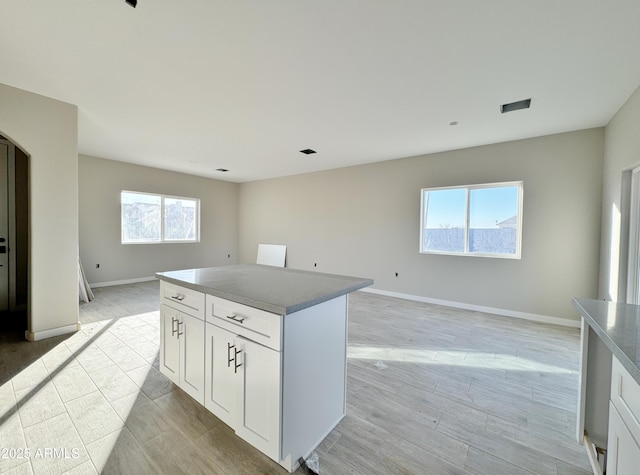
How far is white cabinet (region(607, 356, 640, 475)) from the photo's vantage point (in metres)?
0.86

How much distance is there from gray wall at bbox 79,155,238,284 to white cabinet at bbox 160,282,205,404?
4.82 metres

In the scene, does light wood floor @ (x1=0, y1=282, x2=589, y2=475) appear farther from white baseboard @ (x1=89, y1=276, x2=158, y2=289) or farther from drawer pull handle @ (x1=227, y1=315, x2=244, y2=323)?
white baseboard @ (x1=89, y1=276, x2=158, y2=289)

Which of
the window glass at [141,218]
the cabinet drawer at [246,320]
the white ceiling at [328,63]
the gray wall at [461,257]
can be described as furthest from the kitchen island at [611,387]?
the window glass at [141,218]

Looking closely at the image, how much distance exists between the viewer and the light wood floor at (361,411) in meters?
1.45

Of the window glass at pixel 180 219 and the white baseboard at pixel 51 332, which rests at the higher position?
the window glass at pixel 180 219

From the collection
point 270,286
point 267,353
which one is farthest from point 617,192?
point 267,353

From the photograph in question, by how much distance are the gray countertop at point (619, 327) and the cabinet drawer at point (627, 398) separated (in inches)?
3.1

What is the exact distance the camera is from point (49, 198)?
2891 mm

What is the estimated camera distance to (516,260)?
403 cm

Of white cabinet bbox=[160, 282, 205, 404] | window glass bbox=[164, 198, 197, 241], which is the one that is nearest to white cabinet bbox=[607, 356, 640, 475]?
white cabinet bbox=[160, 282, 205, 404]

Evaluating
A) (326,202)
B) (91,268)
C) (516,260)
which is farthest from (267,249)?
(516,260)

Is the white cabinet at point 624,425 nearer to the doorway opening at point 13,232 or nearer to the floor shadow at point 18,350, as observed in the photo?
the floor shadow at point 18,350

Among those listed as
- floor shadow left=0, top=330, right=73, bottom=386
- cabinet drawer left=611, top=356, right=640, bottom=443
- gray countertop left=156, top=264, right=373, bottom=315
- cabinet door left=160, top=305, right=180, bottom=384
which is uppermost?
gray countertop left=156, top=264, right=373, bottom=315

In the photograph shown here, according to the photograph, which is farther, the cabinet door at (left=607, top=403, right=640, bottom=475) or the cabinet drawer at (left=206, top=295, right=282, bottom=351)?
the cabinet drawer at (left=206, top=295, right=282, bottom=351)
